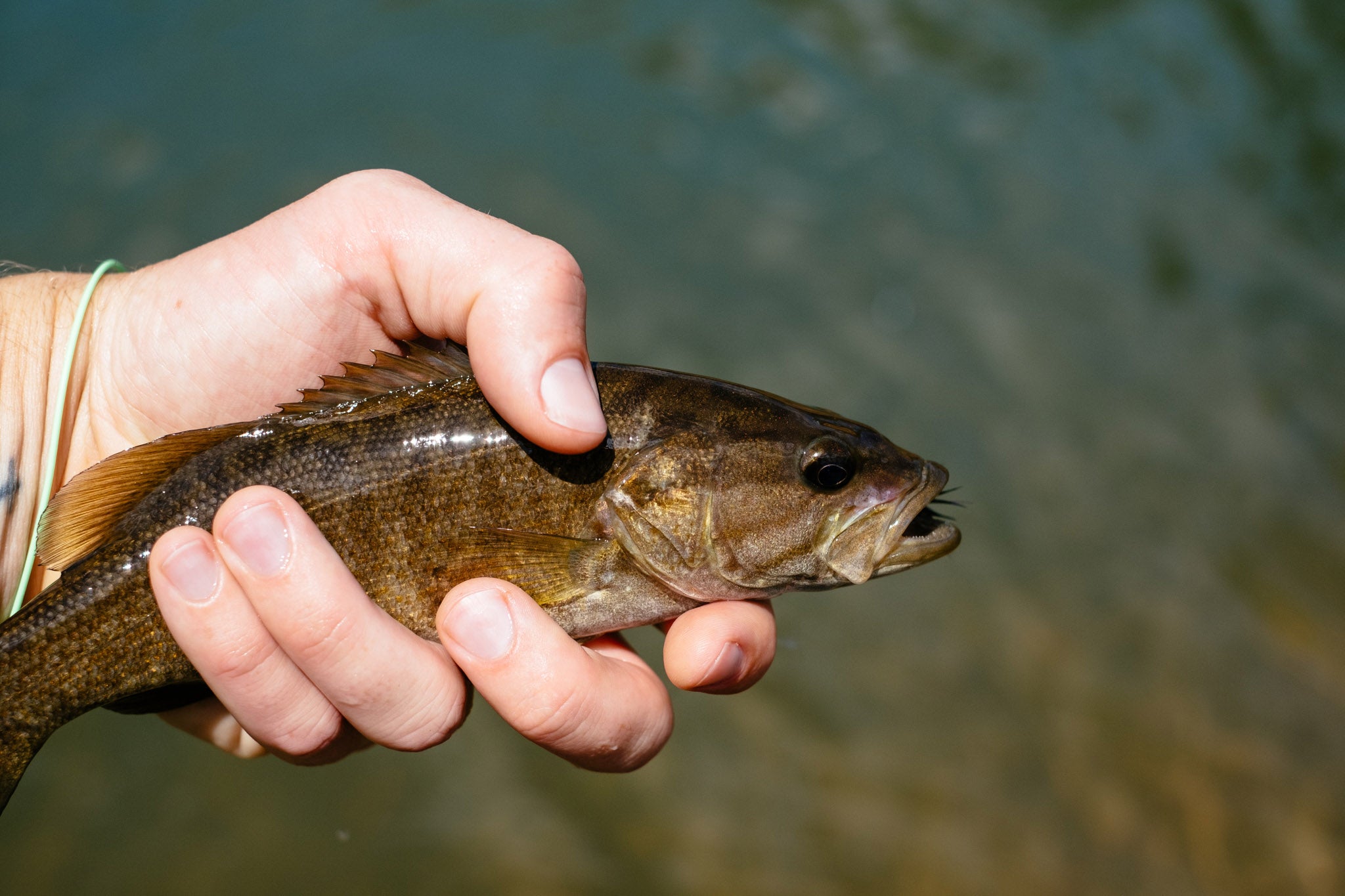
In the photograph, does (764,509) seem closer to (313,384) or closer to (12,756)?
(313,384)

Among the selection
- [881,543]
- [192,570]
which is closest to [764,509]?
[881,543]

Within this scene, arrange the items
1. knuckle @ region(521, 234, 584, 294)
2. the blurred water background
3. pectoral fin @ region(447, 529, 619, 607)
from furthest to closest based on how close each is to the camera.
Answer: the blurred water background < knuckle @ region(521, 234, 584, 294) < pectoral fin @ region(447, 529, 619, 607)

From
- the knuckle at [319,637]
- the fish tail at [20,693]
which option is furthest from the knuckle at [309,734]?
the fish tail at [20,693]

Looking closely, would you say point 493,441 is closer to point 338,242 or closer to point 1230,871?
point 338,242

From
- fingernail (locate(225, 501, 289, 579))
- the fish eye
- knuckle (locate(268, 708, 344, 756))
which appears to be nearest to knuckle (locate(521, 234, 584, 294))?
the fish eye

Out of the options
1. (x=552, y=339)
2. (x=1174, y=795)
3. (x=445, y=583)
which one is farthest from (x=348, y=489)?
(x=1174, y=795)

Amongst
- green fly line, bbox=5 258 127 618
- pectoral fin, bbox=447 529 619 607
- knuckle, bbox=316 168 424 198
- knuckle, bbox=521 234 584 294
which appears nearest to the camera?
pectoral fin, bbox=447 529 619 607

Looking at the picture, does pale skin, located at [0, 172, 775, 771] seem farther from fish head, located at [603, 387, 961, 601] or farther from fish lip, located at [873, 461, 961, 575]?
fish lip, located at [873, 461, 961, 575]

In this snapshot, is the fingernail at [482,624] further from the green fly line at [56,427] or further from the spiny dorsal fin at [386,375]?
the green fly line at [56,427]
